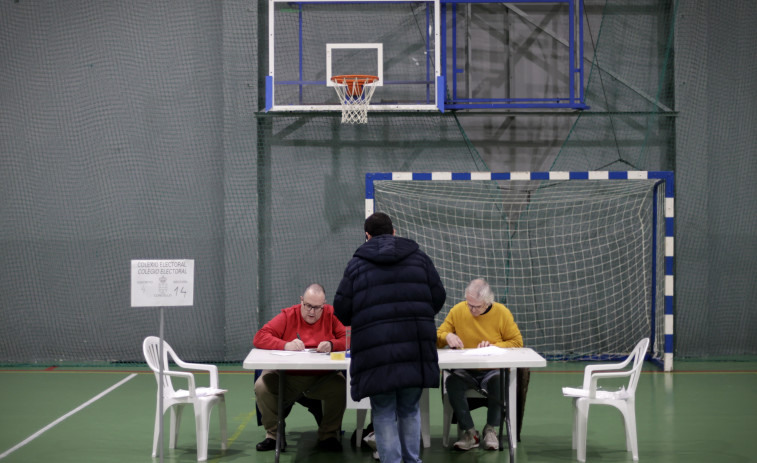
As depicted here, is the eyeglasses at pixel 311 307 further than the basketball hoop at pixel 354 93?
No

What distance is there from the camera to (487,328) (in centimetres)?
650

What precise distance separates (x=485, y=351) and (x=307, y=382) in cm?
131

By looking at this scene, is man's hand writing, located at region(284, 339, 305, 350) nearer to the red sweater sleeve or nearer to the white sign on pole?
the red sweater sleeve

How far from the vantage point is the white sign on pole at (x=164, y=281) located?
5.38 metres

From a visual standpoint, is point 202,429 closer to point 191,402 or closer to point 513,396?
point 191,402

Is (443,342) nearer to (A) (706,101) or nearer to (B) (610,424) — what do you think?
(B) (610,424)

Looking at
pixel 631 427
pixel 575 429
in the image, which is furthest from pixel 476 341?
pixel 631 427

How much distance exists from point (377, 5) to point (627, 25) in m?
3.20

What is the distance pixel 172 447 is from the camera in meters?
6.30

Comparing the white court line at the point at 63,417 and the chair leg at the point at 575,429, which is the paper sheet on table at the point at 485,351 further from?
the white court line at the point at 63,417

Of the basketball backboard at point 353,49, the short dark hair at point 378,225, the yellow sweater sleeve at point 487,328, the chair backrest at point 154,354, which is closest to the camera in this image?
the short dark hair at point 378,225

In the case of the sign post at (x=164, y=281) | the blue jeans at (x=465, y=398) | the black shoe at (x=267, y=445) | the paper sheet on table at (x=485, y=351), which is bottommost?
the black shoe at (x=267, y=445)

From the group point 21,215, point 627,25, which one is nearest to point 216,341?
point 21,215

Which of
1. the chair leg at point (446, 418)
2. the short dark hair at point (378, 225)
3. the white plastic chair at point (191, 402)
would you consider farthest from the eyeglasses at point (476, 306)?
the white plastic chair at point (191, 402)
